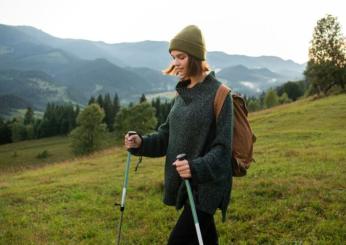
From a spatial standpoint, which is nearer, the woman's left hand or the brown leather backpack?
the woman's left hand

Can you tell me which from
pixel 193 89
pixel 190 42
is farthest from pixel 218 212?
pixel 190 42

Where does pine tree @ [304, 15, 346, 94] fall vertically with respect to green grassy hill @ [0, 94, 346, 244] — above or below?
above

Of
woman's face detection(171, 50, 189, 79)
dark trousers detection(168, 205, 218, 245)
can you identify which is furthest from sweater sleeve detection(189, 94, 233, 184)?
woman's face detection(171, 50, 189, 79)

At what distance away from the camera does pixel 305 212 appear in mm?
9359

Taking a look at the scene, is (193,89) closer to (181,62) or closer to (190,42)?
(181,62)

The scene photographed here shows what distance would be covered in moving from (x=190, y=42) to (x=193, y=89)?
0.55 metres

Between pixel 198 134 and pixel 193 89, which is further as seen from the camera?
pixel 193 89

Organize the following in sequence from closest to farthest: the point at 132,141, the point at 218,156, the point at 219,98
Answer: the point at 218,156 → the point at 219,98 → the point at 132,141

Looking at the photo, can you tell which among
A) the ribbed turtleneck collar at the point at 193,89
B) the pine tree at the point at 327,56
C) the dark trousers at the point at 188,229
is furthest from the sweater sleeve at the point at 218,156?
the pine tree at the point at 327,56

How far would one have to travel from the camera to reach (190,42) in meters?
4.63

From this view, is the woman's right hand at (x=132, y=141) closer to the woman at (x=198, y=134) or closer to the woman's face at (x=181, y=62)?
the woman at (x=198, y=134)

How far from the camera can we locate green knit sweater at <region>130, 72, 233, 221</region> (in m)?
4.35

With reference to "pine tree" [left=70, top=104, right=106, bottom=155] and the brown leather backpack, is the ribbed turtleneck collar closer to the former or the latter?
the brown leather backpack

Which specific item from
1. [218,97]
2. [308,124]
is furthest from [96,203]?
[308,124]
